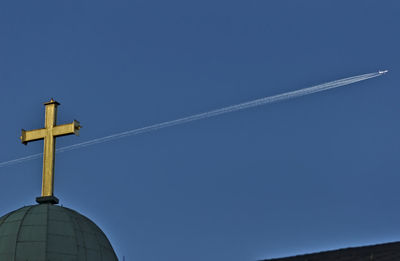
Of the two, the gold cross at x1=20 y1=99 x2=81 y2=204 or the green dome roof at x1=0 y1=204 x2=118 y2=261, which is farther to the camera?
the gold cross at x1=20 y1=99 x2=81 y2=204

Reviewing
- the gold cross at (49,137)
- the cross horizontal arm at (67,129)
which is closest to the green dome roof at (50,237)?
the gold cross at (49,137)

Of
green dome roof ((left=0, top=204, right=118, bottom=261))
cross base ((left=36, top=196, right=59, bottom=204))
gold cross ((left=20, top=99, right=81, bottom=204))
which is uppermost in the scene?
gold cross ((left=20, top=99, right=81, bottom=204))

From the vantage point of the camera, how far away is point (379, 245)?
2706 centimetres

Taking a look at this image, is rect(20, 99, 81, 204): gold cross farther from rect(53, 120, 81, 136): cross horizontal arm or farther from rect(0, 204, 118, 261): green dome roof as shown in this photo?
rect(0, 204, 118, 261): green dome roof

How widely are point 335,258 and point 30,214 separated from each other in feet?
34.7

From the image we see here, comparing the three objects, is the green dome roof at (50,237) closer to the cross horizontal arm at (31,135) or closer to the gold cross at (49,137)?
the gold cross at (49,137)

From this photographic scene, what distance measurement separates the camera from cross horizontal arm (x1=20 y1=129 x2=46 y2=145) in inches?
1153

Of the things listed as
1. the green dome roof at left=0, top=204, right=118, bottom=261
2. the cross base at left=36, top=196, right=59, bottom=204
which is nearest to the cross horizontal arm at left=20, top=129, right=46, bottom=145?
the cross base at left=36, top=196, right=59, bottom=204

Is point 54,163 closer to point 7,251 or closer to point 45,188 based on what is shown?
point 45,188

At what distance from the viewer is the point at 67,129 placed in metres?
28.8

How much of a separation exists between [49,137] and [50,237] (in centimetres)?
449

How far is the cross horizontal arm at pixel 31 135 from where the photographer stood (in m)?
29.3

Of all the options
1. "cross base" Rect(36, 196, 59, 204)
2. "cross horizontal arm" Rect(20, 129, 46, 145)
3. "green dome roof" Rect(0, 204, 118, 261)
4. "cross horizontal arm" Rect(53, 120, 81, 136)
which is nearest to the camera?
"green dome roof" Rect(0, 204, 118, 261)

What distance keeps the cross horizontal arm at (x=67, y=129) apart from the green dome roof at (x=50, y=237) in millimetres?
2725
